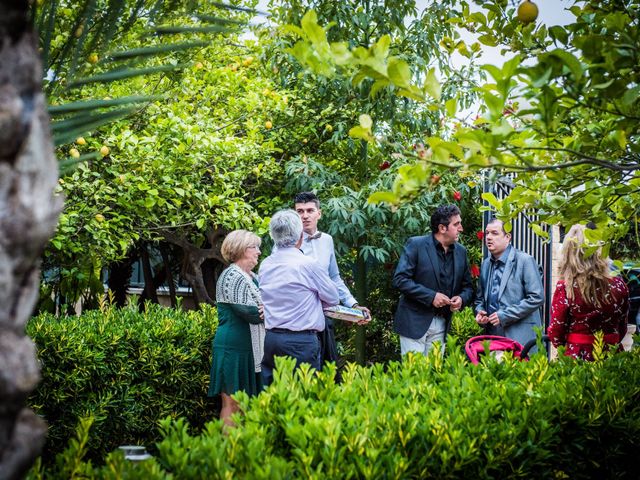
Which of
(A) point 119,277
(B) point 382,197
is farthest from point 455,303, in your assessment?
(A) point 119,277

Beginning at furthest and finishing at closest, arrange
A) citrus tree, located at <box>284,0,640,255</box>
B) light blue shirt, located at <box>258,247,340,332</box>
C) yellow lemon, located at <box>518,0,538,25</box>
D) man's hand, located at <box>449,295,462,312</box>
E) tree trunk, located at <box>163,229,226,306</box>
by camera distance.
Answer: tree trunk, located at <box>163,229,226,306</box> < man's hand, located at <box>449,295,462,312</box> < light blue shirt, located at <box>258,247,340,332</box> < yellow lemon, located at <box>518,0,538,25</box> < citrus tree, located at <box>284,0,640,255</box>

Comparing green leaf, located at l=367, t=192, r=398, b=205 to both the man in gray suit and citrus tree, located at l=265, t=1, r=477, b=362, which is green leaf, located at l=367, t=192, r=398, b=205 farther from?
citrus tree, located at l=265, t=1, r=477, b=362

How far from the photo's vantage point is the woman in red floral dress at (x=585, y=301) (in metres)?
5.31

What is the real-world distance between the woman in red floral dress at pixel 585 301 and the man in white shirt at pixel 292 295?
5.54ft

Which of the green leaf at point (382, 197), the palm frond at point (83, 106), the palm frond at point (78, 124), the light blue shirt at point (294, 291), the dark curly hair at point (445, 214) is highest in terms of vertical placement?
the palm frond at point (83, 106)

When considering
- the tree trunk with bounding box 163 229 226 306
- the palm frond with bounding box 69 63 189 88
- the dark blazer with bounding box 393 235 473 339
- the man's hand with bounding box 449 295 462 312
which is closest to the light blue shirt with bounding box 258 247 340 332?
the dark blazer with bounding box 393 235 473 339

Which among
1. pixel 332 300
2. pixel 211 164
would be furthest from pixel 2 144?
pixel 211 164

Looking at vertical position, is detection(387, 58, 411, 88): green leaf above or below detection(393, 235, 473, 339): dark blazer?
above

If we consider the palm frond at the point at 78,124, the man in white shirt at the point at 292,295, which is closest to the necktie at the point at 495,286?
the man in white shirt at the point at 292,295

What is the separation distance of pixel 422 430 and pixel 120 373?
161 inches

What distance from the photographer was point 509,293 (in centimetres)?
676

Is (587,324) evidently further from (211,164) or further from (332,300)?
(211,164)

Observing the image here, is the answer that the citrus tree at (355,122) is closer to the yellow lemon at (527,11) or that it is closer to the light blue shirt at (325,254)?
the light blue shirt at (325,254)

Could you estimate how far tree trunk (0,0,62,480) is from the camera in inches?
50.3
